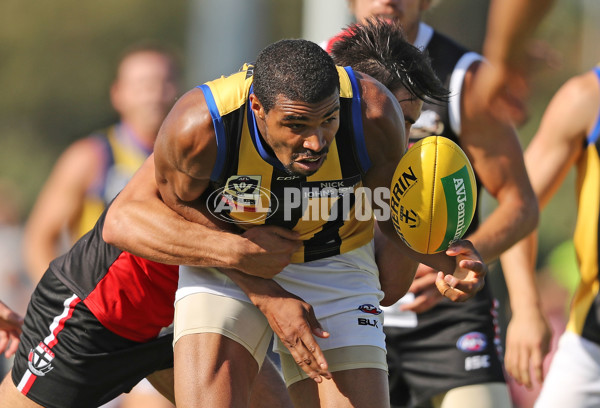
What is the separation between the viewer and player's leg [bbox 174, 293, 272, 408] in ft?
13.8

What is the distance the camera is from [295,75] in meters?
3.96

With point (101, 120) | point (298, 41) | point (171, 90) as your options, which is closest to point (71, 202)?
point (171, 90)

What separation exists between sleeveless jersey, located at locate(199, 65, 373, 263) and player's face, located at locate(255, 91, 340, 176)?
4.1 inches

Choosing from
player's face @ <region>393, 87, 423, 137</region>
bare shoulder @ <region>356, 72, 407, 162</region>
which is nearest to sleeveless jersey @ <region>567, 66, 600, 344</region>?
player's face @ <region>393, 87, 423, 137</region>

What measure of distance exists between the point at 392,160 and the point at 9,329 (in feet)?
7.84

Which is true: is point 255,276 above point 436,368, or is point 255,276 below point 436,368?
above

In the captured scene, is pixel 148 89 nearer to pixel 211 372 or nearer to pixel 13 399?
pixel 13 399

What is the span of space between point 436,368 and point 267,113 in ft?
7.59

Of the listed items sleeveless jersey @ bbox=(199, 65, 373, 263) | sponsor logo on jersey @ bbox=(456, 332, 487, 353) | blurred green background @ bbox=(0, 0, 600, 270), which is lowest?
blurred green background @ bbox=(0, 0, 600, 270)

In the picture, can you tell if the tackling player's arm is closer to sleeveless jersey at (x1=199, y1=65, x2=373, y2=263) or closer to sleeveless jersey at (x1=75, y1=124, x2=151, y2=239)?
sleeveless jersey at (x1=199, y1=65, x2=373, y2=263)

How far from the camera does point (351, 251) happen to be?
15.2 ft

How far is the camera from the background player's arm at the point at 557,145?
6082 mm

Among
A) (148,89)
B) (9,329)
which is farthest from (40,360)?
(148,89)

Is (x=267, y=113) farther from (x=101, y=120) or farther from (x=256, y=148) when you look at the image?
(x=101, y=120)
